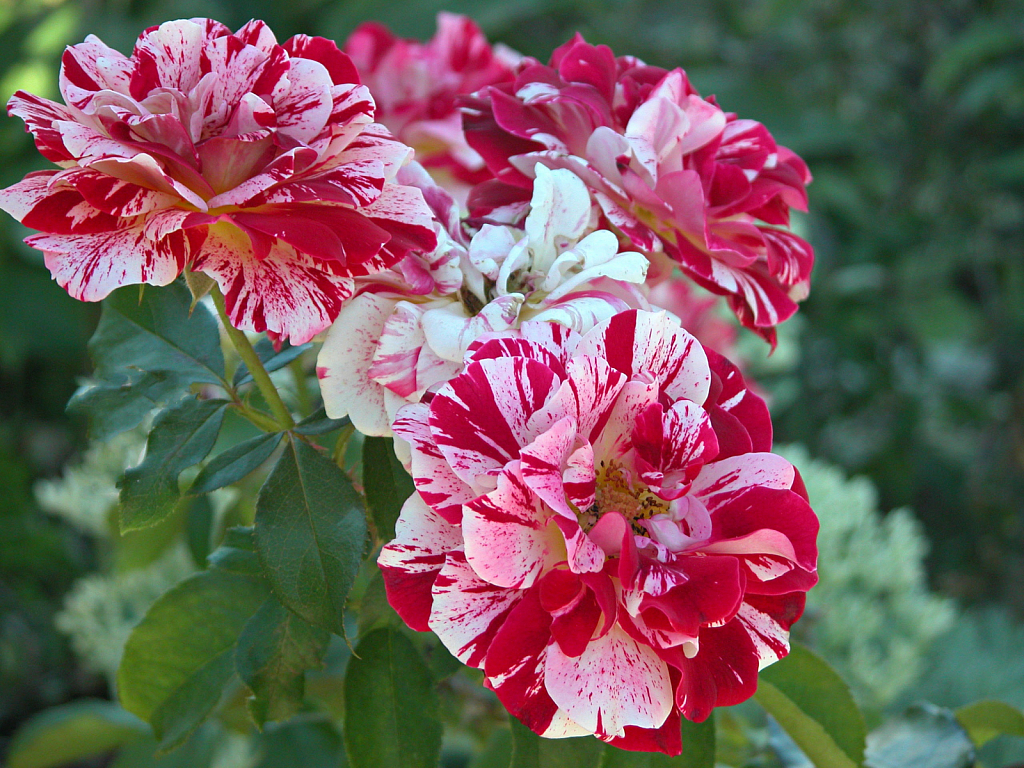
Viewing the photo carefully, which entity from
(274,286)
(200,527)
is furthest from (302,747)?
(274,286)

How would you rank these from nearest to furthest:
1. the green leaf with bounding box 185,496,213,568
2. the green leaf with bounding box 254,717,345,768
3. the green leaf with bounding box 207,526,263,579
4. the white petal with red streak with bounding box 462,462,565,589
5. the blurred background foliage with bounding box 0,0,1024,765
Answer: the white petal with red streak with bounding box 462,462,565,589
the green leaf with bounding box 207,526,263,579
the green leaf with bounding box 185,496,213,568
the green leaf with bounding box 254,717,345,768
the blurred background foliage with bounding box 0,0,1024,765

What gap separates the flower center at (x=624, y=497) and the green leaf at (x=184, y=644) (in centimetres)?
15

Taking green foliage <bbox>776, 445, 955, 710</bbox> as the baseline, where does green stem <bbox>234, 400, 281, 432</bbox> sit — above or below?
above

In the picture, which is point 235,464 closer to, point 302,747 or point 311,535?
point 311,535

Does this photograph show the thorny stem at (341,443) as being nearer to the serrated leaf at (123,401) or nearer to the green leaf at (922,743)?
the serrated leaf at (123,401)

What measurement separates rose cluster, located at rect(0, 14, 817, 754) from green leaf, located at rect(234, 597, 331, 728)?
8cm

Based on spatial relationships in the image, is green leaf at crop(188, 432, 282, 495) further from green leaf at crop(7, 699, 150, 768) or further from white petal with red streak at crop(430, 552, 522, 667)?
green leaf at crop(7, 699, 150, 768)

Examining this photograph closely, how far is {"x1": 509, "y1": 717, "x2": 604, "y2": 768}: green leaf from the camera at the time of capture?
0.26 metres

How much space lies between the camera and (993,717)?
359 millimetres

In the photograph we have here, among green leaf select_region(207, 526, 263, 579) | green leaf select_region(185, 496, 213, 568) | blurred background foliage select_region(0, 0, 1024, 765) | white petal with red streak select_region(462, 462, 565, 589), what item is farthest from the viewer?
blurred background foliage select_region(0, 0, 1024, 765)

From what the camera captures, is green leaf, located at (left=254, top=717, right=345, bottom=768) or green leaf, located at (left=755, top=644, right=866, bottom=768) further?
green leaf, located at (left=254, top=717, right=345, bottom=768)

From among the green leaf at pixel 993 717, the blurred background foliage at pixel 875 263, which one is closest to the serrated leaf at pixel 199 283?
the green leaf at pixel 993 717

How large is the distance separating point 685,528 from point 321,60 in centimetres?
16

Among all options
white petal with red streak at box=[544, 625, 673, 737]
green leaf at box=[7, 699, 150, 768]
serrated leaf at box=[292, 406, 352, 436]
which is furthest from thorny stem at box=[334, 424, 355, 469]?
green leaf at box=[7, 699, 150, 768]
